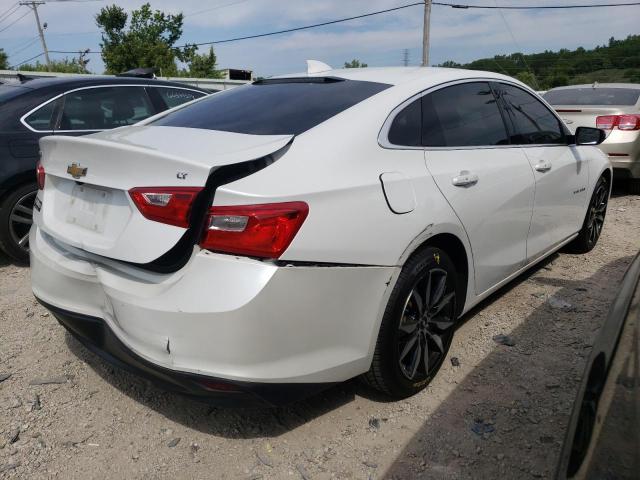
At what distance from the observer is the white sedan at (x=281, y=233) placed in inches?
74.2

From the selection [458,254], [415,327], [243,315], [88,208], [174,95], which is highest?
[174,95]

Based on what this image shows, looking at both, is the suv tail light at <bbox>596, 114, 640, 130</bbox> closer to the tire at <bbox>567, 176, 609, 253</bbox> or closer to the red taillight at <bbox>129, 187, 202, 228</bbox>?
the tire at <bbox>567, 176, 609, 253</bbox>

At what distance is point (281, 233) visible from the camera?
186 centimetres

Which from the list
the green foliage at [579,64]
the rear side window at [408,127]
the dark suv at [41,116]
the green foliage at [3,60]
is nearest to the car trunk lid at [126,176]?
the rear side window at [408,127]

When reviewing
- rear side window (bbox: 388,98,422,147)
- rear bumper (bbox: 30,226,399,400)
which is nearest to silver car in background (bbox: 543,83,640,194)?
rear side window (bbox: 388,98,422,147)

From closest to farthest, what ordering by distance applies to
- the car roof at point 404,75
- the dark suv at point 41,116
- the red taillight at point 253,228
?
the red taillight at point 253,228 → the car roof at point 404,75 → the dark suv at point 41,116

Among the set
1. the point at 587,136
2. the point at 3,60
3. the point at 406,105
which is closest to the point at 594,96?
the point at 587,136

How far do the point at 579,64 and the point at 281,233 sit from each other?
50001mm

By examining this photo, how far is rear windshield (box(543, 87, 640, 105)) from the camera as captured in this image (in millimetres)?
7453

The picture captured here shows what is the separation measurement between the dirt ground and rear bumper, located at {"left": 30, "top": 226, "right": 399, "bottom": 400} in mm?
404

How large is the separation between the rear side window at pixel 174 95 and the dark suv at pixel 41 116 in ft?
0.04

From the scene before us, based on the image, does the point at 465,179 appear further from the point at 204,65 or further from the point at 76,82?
the point at 204,65

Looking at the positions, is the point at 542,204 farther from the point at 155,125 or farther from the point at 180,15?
the point at 180,15

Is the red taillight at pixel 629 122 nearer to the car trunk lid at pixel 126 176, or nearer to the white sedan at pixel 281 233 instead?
the white sedan at pixel 281 233
